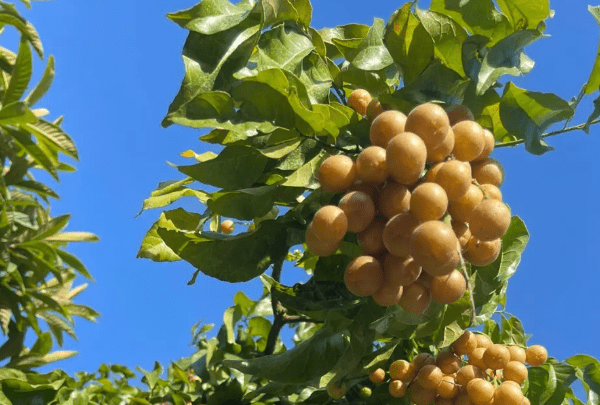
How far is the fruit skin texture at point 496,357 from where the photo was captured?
1.35 meters

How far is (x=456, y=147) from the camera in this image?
0.97 m

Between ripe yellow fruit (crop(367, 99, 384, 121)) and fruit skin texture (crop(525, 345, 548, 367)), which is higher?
ripe yellow fruit (crop(367, 99, 384, 121))

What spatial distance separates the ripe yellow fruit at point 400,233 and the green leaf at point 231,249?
33 centimetres

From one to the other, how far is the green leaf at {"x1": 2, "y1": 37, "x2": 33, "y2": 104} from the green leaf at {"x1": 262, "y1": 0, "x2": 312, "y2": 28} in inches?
81.4

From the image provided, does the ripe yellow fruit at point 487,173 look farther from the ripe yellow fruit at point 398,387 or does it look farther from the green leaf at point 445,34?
the ripe yellow fruit at point 398,387

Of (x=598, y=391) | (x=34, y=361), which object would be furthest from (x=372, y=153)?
(x=34, y=361)

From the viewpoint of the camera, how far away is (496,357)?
1.35 metres

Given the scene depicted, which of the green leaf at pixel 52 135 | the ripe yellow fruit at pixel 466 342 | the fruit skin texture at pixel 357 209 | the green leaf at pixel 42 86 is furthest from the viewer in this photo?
the green leaf at pixel 42 86

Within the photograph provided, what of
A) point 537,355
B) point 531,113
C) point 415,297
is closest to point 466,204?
point 415,297

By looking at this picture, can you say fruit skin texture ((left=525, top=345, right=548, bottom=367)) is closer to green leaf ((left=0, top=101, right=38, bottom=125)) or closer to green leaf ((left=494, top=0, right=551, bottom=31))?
green leaf ((left=494, top=0, right=551, bottom=31))

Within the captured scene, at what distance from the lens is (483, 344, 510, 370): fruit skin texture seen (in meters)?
1.35

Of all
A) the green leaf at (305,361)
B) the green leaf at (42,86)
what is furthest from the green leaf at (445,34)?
the green leaf at (42,86)

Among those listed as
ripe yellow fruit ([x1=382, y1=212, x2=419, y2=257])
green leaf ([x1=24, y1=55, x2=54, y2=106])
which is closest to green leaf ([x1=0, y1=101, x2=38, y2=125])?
green leaf ([x1=24, y1=55, x2=54, y2=106])

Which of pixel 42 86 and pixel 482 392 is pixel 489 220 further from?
pixel 42 86
